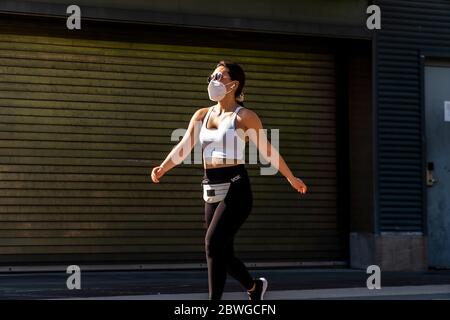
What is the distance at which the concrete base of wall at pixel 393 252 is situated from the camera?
510 inches

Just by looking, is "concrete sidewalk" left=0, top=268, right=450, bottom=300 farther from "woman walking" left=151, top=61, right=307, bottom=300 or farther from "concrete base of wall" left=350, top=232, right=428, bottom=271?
"woman walking" left=151, top=61, right=307, bottom=300

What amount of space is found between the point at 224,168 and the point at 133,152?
5.25 meters

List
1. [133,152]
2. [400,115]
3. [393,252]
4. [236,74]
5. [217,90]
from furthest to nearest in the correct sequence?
[400,115] < [393,252] < [133,152] < [236,74] < [217,90]

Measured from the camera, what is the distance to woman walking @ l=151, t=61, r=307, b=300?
23.8 ft

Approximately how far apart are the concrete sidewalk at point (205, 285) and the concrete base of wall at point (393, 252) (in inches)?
8.8

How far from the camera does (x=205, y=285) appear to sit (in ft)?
36.1

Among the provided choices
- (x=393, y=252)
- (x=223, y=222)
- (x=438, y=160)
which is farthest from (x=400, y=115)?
(x=223, y=222)

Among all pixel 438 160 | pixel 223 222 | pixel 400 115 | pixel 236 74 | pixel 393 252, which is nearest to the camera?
pixel 223 222

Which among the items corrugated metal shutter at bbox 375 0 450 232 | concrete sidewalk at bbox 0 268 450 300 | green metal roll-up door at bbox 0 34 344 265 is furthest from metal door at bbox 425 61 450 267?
green metal roll-up door at bbox 0 34 344 265

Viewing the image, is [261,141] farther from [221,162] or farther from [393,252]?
[393,252]

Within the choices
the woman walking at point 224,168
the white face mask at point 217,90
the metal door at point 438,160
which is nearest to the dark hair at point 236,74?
the woman walking at point 224,168

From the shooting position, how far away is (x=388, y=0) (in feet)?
43.1

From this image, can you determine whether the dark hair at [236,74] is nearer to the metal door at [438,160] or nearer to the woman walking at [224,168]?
the woman walking at [224,168]

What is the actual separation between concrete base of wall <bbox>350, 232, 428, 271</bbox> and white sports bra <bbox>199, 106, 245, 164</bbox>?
599 centimetres
